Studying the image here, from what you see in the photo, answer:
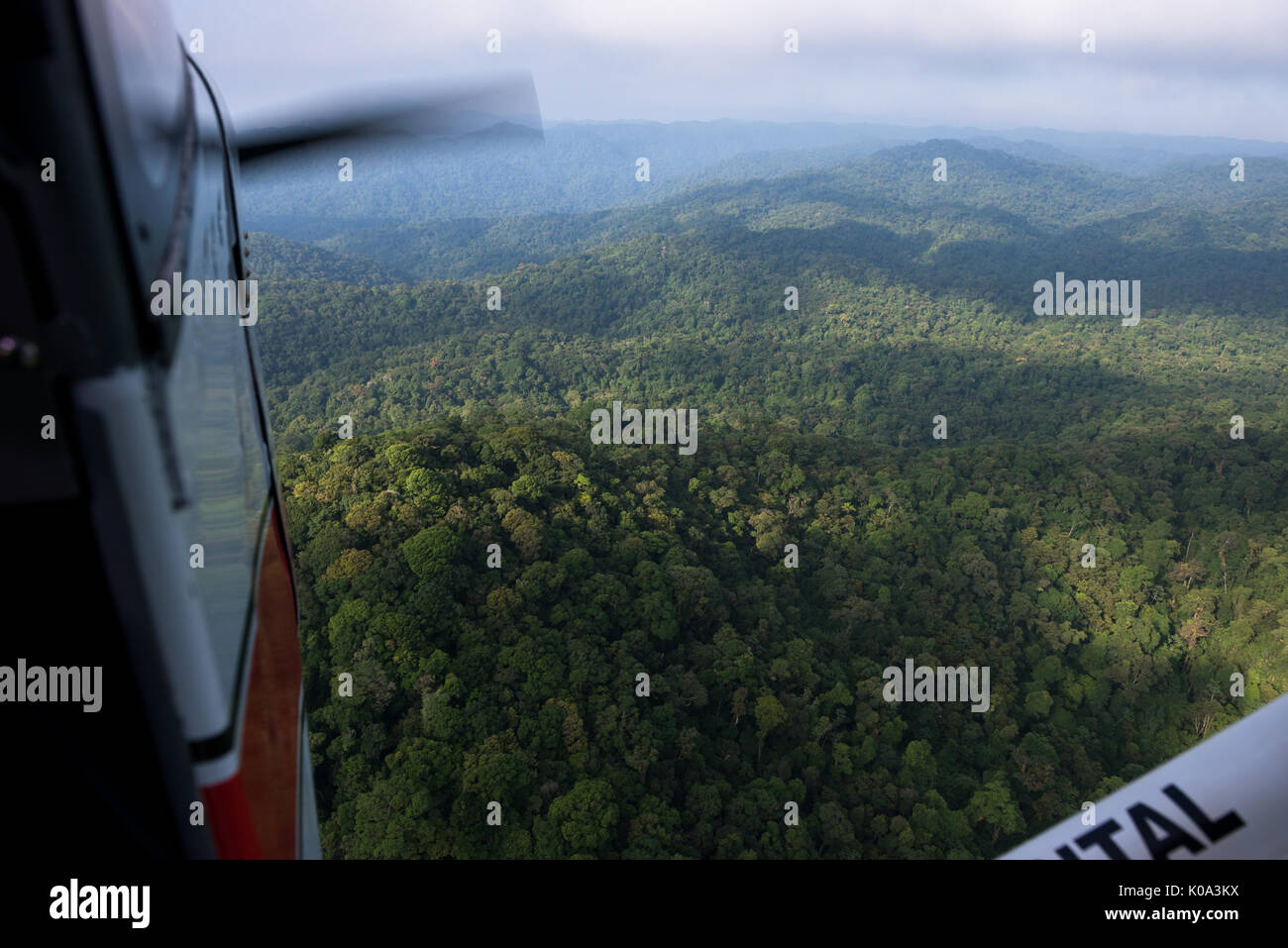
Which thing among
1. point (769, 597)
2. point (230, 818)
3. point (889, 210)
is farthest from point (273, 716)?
point (889, 210)

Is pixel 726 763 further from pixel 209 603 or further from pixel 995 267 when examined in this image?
pixel 995 267

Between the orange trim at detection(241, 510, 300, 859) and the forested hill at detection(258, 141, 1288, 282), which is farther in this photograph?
the forested hill at detection(258, 141, 1288, 282)

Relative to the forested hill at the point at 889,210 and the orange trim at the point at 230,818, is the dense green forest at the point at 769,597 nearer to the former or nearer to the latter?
the orange trim at the point at 230,818

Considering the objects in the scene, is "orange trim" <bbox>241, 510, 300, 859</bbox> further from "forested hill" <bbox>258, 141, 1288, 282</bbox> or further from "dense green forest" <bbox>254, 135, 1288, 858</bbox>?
"forested hill" <bbox>258, 141, 1288, 282</bbox>

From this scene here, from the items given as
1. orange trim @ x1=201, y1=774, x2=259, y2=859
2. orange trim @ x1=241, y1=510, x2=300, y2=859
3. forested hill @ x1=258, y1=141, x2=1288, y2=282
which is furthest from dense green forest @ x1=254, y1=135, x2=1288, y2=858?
forested hill @ x1=258, y1=141, x2=1288, y2=282

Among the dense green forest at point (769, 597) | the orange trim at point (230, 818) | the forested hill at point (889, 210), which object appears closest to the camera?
the orange trim at point (230, 818)

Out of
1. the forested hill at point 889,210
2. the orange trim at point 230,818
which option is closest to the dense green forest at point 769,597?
the orange trim at point 230,818

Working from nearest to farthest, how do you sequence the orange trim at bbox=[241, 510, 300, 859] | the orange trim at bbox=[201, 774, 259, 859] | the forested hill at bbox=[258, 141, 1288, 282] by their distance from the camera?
the orange trim at bbox=[201, 774, 259, 859] → the orange trim at bbox=[241, 510, 300, 859] → the forested hill at bbox=[258, 141, 1288, 282]

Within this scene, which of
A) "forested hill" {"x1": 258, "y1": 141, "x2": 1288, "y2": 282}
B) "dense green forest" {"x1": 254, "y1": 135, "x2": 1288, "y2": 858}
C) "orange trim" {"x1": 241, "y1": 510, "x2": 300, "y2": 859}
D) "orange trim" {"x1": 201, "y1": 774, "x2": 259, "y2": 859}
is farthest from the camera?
"forested hill" {"x1": 258, "y1": 141, "x2": 1288, "y2": 282}
